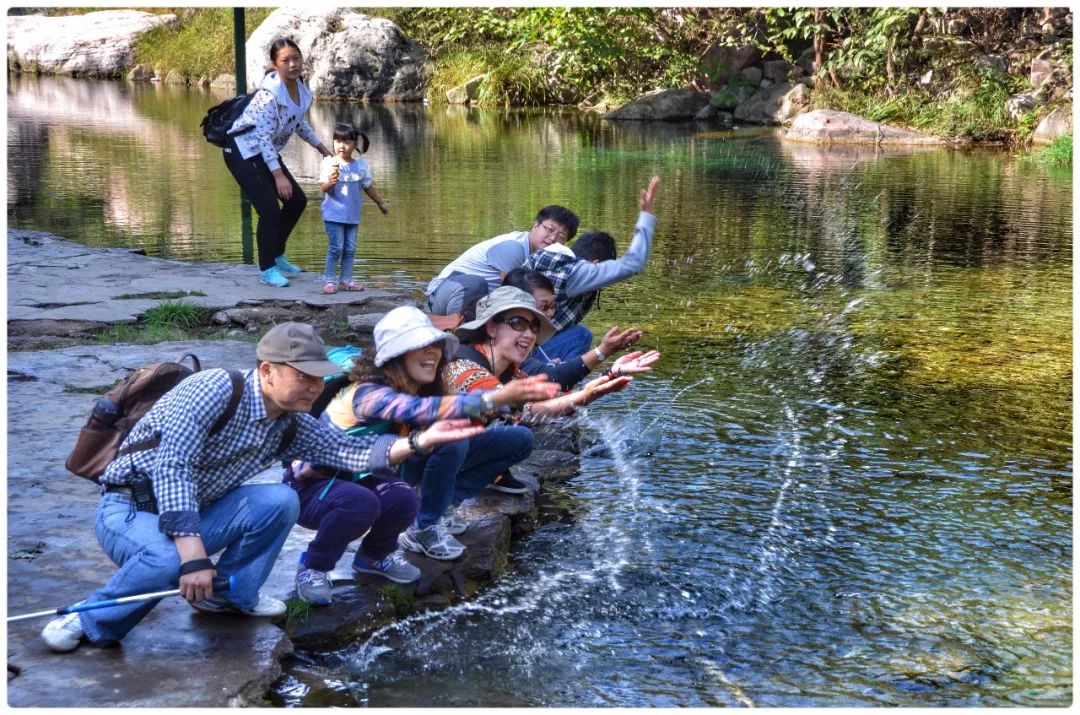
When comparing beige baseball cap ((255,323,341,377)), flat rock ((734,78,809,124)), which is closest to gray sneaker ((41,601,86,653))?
beige baseball cap ((255,323,341,377))

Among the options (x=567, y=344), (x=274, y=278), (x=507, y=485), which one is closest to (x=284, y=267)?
(x=274, y=278)

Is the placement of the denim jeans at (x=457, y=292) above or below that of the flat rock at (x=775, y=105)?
below

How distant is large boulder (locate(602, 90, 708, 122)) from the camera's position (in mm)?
24328

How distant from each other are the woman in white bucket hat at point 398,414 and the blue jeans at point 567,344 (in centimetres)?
143

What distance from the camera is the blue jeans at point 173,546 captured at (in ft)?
10.6

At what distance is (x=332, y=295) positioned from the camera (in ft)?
25.0

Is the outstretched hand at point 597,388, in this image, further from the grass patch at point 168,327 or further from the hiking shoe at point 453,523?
the grass patch at point 168,327

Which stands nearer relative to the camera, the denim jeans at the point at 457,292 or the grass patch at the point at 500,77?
the denim jeans at the point at 457,292

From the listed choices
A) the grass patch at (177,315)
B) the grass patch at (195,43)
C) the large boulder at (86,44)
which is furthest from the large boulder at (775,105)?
the large boulder at (86,44)

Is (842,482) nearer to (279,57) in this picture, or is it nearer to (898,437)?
(898,437)

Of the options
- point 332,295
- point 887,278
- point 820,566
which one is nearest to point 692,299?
point 887,278

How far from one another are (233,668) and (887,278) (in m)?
7.10

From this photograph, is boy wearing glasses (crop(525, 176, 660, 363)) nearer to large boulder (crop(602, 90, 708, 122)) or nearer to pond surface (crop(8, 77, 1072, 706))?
pond surface (crop(8, 77, 1072, 706))

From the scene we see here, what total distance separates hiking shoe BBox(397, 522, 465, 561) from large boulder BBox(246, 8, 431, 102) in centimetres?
2590
